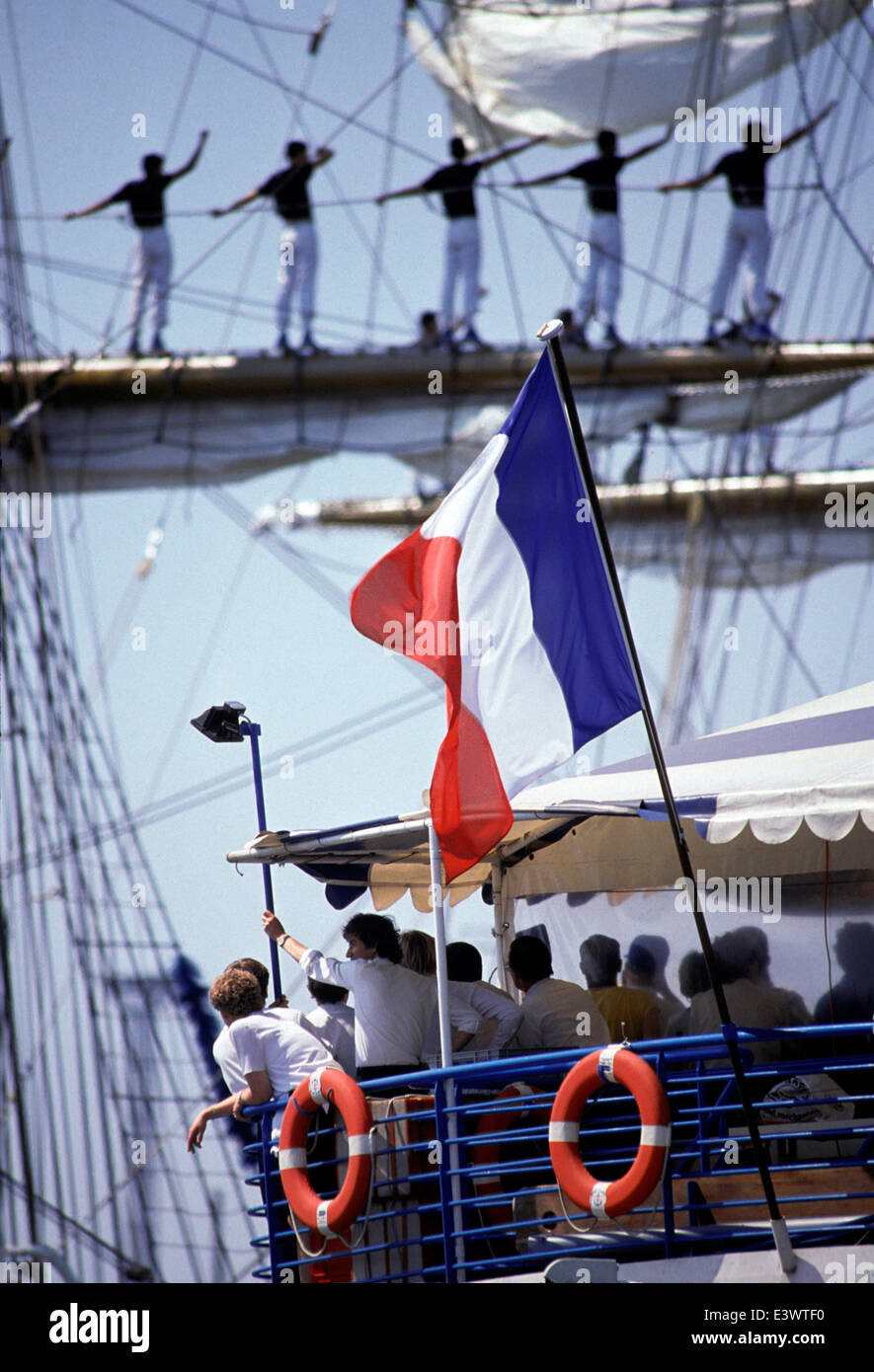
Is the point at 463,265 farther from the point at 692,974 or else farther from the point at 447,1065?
the point at 447,1065

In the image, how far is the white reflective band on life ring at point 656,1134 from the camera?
5961mm

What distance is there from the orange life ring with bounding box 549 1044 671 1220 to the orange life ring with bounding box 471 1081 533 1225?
640mm

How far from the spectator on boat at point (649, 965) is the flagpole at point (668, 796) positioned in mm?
4024

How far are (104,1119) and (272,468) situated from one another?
27.7 ft

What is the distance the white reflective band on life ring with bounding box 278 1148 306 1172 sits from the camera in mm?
6887

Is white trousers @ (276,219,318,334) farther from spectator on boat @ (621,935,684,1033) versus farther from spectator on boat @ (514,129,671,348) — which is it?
spectator on boat @ (621,935,684,1033)

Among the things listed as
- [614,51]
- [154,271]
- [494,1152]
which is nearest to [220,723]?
[494,1152]

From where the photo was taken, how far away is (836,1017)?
934cm

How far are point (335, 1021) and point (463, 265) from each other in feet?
52.0

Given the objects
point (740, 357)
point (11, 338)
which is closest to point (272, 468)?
point (11, 338)

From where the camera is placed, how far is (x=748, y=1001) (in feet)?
29.5

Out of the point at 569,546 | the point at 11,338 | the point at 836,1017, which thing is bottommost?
the point at 836,1017

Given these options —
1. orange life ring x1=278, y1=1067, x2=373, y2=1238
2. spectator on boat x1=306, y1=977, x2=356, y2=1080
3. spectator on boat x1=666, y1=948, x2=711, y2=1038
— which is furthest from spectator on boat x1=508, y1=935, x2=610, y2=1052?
spectator on boat x1=666, y1=948, x2=711, y2=1038
